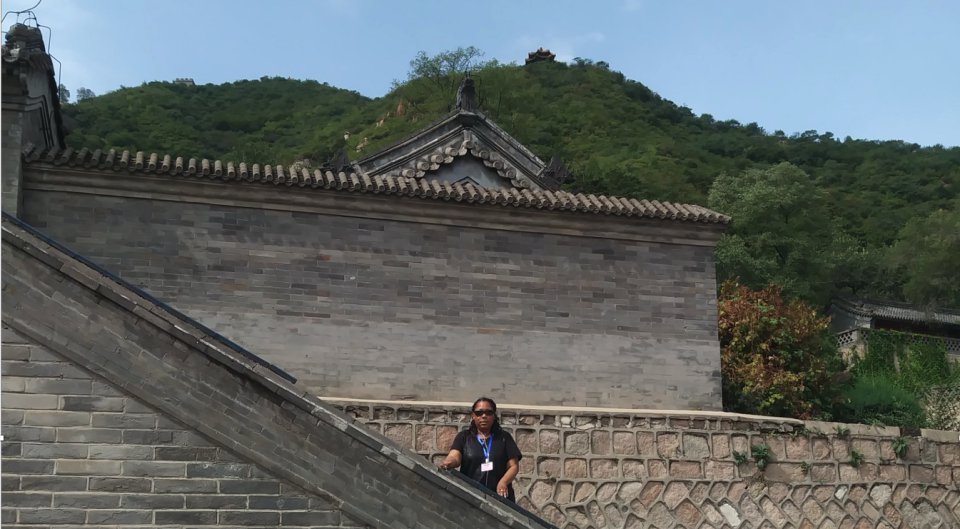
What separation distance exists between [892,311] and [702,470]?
18.9 m

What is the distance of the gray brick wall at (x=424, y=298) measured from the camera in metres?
12.1

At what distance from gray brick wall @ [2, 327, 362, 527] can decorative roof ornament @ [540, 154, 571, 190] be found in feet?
41.5

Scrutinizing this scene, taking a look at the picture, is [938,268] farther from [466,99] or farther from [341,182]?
[341,182]

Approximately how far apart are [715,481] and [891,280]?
2573 centimetres

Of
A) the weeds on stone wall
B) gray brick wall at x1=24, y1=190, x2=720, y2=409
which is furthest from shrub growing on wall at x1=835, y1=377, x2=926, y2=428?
gray brick wall at x1=24, y1=190, x2=720, y2=409

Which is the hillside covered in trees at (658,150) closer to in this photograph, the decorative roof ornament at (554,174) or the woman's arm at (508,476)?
the decorative roof ornament at (554,174)

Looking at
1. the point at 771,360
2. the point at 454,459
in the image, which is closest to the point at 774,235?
the point at 771,360

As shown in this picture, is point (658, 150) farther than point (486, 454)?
Yes

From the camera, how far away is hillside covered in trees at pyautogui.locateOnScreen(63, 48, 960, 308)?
29922 millimetres

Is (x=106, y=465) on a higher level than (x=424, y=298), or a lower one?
lower

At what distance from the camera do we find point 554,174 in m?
18.1

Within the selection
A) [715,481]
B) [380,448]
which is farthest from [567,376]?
[380,448]

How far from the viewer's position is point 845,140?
64.2m

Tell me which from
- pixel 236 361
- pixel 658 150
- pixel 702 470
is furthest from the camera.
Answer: pixel 658 150
